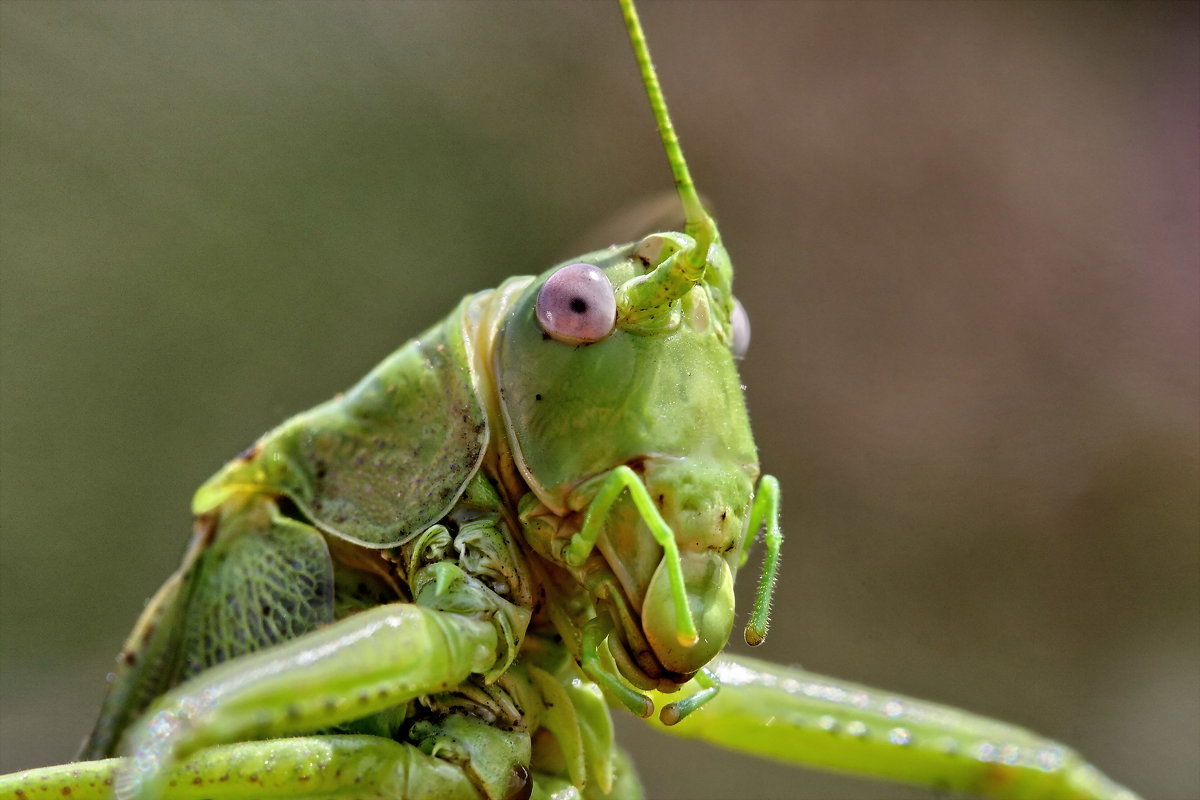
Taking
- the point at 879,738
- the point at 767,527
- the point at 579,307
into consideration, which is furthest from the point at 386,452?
the point at 879,738

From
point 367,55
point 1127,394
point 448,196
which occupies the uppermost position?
point 367,55

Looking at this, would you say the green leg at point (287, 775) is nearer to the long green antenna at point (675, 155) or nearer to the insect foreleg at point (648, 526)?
the insect foreleg at point (648, 526)

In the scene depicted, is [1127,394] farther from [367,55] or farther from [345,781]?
[345,781]

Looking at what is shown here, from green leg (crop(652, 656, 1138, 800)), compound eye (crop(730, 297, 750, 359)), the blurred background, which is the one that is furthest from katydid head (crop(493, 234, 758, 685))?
the blurred background

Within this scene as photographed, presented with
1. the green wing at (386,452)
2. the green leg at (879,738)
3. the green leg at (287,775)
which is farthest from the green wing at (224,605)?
the green leg at (879,738)

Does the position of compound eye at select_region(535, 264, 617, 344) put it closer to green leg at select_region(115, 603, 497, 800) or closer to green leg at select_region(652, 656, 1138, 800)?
green leg at select_region(115, 603, 497, 800)

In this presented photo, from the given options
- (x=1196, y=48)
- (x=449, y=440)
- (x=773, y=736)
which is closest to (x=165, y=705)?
(x=449, y=440)
